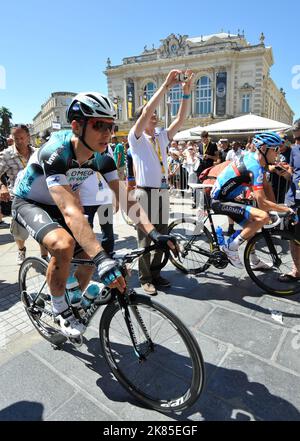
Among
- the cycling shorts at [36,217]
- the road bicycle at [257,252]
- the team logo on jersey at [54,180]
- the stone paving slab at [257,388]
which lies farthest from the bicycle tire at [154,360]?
the road bicycle at [257,252]

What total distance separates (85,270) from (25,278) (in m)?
0.77

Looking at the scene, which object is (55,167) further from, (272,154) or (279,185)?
(279,185)

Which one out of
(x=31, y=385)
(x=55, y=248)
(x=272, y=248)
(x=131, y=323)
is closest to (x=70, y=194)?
(x=55, y=248)

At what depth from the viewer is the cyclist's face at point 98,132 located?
6.84ft

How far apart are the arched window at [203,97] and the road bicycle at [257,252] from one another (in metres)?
52.5

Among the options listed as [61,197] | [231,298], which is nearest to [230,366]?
[231,298]

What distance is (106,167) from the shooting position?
8.52 ft

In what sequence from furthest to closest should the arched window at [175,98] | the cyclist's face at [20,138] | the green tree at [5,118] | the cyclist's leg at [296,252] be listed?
the green tree at [5,118]
the arched window at [175,98]
the cyclist's face at [20,138]
the cyclist's leg at [296,252]

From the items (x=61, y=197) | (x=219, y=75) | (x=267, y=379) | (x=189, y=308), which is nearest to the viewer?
(x=61, y=197)

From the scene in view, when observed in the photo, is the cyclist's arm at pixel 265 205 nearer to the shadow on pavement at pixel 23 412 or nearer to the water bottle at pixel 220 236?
the water bottle at pixel 220 236

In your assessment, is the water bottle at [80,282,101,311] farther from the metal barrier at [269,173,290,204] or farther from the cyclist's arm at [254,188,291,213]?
the metal barrier at [269,173,290,204]

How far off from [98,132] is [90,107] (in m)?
0.18
